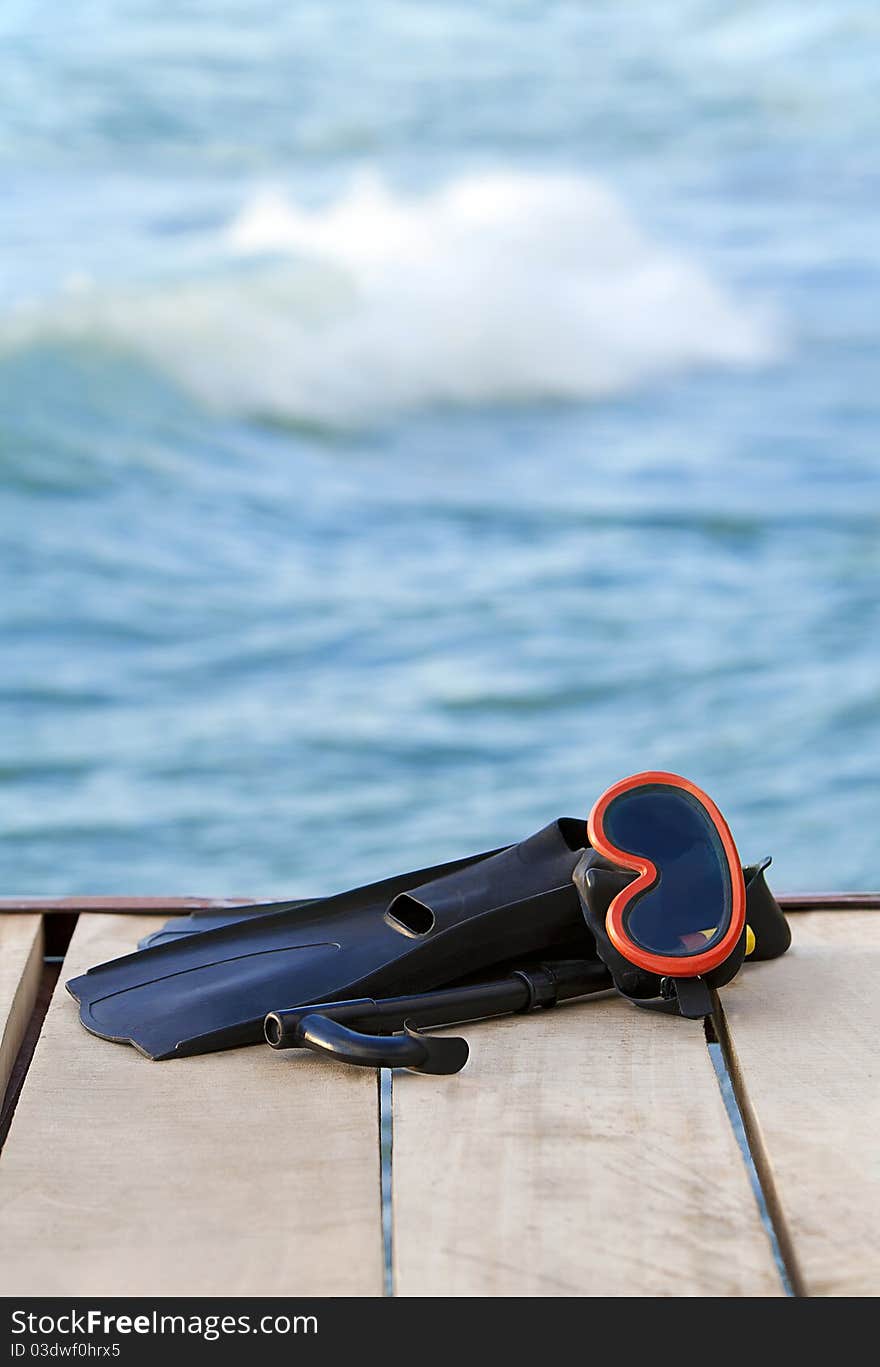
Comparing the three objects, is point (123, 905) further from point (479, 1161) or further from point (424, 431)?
point (424, 431)

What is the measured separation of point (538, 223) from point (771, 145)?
200 centimetres

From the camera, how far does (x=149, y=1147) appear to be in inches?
33.9

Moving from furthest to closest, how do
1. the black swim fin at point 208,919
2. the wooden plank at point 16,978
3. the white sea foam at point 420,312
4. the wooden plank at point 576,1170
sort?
the white sea foam at point 420,312 → the black swim fin at point 208,919 → the wooden plank at point 16,978 → the wooden plank at point 576,1170

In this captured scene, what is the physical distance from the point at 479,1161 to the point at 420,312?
358 inches

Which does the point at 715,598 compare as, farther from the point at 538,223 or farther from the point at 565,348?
the point at 538,223

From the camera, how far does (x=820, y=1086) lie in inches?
36.9

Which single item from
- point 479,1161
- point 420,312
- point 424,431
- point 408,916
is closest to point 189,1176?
point 479,1161

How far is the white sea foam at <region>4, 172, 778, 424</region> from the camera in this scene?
9.06m

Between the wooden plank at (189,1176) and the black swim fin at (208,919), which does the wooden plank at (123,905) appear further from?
the wooden plank at (189,1176)

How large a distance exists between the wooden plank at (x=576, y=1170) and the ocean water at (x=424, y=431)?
3122 millimetres

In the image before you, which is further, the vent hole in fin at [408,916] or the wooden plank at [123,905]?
the wooden plank at [123,905]

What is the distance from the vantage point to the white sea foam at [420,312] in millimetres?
9062

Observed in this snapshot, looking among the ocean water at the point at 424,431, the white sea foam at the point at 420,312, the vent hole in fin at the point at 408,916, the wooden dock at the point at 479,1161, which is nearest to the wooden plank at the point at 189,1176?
the wooden dock at the point at 479,1161
